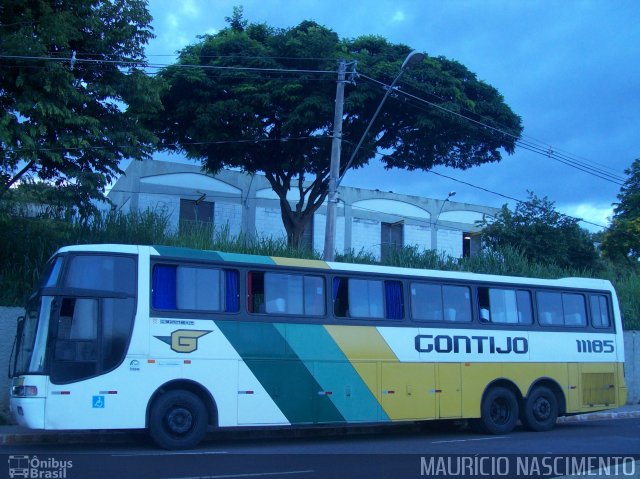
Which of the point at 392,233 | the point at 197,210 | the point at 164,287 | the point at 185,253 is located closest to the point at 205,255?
the point at 185,253

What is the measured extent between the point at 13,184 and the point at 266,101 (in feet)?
32.9

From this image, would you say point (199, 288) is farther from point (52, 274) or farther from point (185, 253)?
point (52, 274)

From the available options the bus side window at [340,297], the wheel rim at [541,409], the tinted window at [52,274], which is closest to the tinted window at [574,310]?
the wheel rim at [541,409]

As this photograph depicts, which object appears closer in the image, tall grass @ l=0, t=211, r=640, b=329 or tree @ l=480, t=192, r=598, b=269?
tall grass @ l=0, t=211, r=640, b=329

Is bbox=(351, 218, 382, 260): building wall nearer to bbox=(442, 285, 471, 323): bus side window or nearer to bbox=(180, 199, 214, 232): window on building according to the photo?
bbox=(180, 199, 214, 232): window on building

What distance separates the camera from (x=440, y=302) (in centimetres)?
1524

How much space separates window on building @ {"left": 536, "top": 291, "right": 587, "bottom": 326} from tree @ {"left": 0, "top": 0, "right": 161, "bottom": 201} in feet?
33.6

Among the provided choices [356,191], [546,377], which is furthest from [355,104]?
[356,191]

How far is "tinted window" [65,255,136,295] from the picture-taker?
11.8 metres

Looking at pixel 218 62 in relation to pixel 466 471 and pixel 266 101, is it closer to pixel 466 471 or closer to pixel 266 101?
pixel 266 101

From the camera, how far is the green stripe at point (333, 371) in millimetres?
13383

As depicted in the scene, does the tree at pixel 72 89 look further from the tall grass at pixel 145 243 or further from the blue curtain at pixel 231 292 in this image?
the blue curtain at pixel 231 292

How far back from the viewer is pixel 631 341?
80.2 feet

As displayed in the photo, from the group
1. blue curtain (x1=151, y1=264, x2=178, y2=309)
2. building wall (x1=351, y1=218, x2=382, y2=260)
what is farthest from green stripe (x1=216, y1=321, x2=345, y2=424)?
building wall (x1=351, y1=218, x2=382, y2=260)
